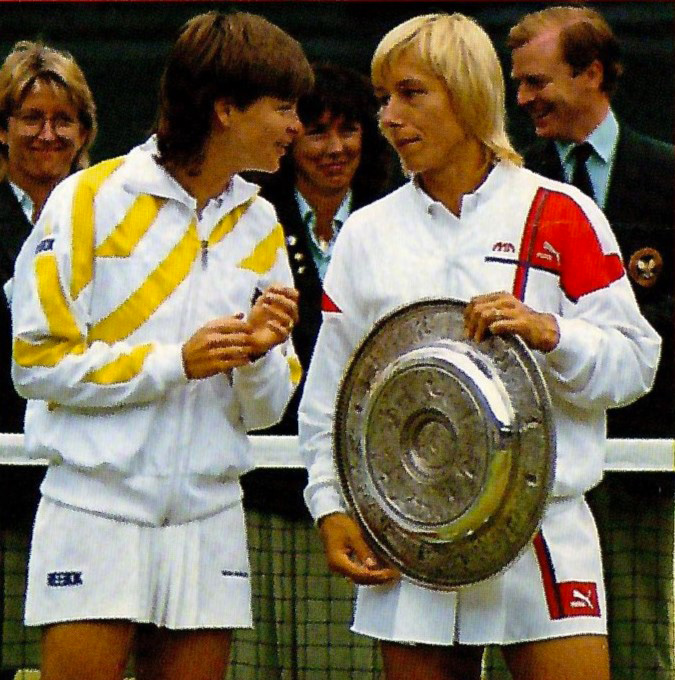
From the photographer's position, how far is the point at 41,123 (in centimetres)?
326

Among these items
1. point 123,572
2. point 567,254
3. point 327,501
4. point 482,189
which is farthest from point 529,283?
point 123,572

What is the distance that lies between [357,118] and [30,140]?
2.17 ft

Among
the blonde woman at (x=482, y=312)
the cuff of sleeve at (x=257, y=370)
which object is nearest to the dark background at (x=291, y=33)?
the blonde woman at (x=482, y=312)

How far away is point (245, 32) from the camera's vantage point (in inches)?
104

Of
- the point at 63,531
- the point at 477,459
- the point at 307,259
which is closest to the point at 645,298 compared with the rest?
the point at 307,259

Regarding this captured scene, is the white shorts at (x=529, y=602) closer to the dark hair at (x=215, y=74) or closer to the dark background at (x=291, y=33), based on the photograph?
the dark hair at (x=215, y=74)

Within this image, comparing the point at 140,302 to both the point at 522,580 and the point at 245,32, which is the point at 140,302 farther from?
the point at 522,580

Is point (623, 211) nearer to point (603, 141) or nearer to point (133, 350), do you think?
point (603, 141)

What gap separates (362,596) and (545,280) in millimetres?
553

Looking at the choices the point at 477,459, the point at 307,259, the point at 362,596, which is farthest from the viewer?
the point at 307,259

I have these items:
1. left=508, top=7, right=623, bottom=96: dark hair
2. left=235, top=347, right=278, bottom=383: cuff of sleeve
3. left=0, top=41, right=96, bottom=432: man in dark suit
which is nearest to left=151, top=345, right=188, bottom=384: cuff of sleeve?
left=235, top=347, right=278, bottom=383: cuff of sleeve

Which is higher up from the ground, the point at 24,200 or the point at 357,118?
the point at 357,118

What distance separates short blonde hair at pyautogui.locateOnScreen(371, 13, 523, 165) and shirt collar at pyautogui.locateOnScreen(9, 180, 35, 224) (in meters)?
1.09

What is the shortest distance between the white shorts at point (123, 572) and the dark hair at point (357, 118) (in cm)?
104
